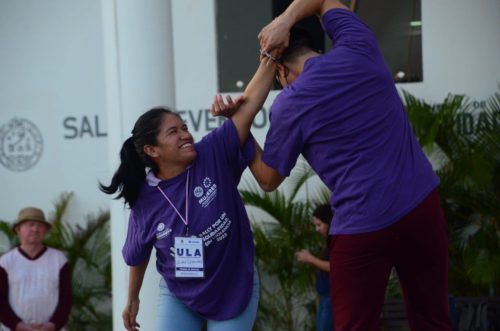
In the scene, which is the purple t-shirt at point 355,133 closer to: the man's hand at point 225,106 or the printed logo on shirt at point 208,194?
the man's hand at point 225,106

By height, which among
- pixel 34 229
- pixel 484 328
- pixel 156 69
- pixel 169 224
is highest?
pixel 156 69

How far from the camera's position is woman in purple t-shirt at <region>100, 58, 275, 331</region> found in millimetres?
4582

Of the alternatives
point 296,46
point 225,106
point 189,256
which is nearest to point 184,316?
point 189,256

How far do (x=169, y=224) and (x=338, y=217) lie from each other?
842 mm

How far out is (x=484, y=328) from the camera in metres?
7.66

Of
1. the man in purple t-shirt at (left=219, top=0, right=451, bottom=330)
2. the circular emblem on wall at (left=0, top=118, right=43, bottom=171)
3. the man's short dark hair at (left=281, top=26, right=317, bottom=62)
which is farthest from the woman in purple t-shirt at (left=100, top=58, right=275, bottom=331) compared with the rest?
the circular emblem on wall at (left=0, top=118, right=43, bottom=171)

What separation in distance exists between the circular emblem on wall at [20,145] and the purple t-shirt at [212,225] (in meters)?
5.64

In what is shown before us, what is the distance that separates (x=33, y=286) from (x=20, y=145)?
8.24 feet

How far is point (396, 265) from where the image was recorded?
4211mm

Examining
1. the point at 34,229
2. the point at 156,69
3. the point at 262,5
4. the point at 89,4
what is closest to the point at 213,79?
the point at 262,5

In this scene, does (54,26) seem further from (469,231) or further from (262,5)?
(469,231)

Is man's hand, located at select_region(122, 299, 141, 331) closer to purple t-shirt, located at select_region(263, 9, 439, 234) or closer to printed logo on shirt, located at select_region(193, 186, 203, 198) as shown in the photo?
printed logo on shirt, located at select_region(193, 186, 203, 198)

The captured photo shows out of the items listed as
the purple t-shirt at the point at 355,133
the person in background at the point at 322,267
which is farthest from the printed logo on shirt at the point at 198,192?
the person in background at the point at 322,267

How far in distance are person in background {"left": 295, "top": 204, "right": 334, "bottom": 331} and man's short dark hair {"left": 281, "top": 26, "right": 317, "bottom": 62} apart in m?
3.92
